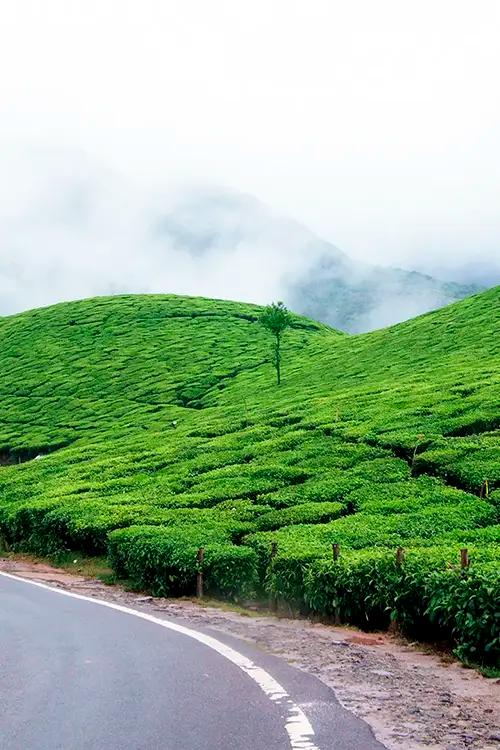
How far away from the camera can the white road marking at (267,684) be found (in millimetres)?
7596

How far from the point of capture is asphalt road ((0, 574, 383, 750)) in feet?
24.6

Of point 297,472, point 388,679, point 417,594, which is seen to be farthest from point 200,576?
point 297,472

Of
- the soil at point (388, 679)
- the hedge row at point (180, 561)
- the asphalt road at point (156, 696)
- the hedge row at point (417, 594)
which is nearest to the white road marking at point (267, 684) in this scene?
the asphalt road at point (156, 696)

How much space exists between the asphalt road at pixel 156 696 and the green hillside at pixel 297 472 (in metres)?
3.71

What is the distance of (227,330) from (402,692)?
3352 inches

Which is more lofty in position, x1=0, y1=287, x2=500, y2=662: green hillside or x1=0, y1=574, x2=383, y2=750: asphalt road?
x1=0, y1=287, x2=500, y2=662: green hillside

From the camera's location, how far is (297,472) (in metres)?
30.9

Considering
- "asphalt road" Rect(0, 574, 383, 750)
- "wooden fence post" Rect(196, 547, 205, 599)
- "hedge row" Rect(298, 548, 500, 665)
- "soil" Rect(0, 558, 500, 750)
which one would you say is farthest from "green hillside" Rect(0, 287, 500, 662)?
"asphalt road" Rect(0, 574, 383, 750)

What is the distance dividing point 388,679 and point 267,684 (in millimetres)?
1902

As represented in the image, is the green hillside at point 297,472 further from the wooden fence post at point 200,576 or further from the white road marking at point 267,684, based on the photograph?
the white road marking at point 267,684

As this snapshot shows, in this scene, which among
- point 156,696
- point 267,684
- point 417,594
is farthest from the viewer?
point 417,594

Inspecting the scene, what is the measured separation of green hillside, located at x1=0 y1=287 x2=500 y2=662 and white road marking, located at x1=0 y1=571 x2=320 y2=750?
3.42 metres

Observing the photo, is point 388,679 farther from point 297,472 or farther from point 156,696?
point 297,472

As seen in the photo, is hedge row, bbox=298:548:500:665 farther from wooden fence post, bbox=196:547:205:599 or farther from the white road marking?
the white road marking
